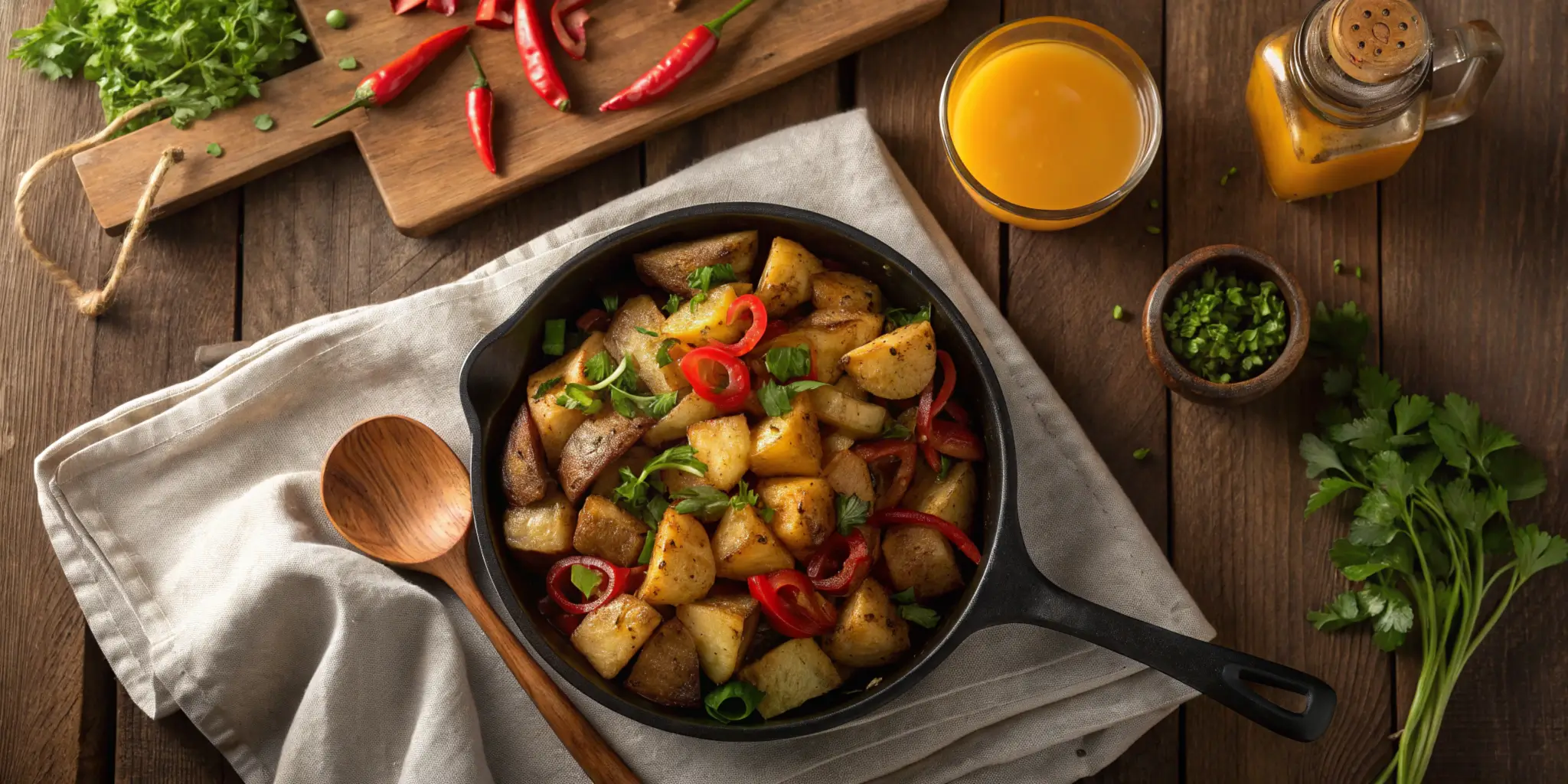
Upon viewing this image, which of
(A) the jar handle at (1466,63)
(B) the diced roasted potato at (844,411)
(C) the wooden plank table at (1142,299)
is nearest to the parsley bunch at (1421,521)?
(C) the wooden plank table at (1142,299)

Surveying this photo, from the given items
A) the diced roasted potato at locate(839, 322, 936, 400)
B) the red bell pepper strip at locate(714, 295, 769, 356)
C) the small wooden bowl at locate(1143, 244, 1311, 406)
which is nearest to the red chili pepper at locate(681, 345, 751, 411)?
the red bell pepper strip at locate(714, 295, 769, 356)

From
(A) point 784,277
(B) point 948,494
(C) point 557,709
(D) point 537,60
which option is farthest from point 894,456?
(D) point 537,60

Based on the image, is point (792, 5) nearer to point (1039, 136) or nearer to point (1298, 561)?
point (1039, 136)

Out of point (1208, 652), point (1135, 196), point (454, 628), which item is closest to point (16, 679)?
point (454, 628)

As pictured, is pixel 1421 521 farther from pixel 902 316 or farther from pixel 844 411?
pixel 844 411

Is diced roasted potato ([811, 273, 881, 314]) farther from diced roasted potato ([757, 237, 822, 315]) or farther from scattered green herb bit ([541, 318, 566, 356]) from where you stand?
scattered green herb bit ([541, 318, 566, 356])

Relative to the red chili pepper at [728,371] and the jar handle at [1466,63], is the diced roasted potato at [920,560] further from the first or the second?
the jar handle at [1466,63]
